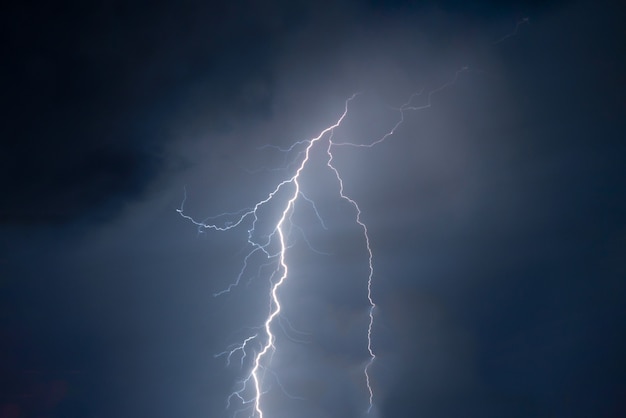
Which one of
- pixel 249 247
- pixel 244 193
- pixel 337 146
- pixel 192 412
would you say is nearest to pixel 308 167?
pixel 337 146

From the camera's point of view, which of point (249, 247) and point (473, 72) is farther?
point (249, 247)

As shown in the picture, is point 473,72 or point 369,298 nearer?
point 473,72

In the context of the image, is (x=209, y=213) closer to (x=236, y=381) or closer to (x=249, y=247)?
(x=249, y=247)

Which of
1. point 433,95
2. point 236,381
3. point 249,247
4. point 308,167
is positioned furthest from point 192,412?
point 433,95

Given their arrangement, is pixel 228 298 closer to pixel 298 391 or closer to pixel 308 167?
pixel 298 391

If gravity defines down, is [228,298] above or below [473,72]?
below

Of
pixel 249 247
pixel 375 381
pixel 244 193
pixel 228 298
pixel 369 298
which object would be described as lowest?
pixel 375 381
